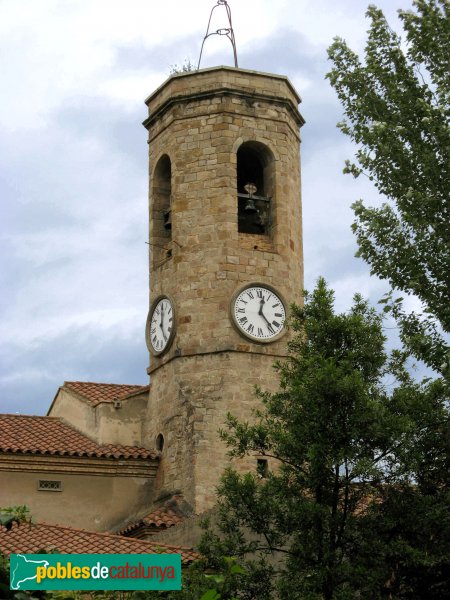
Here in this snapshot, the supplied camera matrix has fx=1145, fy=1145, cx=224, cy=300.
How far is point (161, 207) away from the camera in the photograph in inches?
1131

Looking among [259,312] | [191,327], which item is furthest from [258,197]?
[191,327]

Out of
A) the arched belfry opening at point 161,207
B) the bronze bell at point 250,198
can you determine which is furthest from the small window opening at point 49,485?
the bronze bell at point 250,198

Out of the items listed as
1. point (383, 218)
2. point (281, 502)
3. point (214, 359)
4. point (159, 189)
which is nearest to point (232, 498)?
point (281, 502)

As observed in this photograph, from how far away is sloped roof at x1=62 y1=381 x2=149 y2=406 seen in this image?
90.4 ft

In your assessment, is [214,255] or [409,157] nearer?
[409,157]

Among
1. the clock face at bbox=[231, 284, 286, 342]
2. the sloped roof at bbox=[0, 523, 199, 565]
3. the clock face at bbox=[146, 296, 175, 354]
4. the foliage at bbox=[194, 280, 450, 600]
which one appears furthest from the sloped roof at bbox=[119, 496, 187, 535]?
the foliage at bbox=[194, 280, 450, 600]

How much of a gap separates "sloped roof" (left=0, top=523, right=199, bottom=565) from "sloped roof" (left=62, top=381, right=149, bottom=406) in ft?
23.3

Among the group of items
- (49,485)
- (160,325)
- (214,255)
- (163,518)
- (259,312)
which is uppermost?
(214,255)

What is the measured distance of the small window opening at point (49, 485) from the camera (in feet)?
83.9

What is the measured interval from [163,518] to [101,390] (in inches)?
201

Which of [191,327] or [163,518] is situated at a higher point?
[191,327]

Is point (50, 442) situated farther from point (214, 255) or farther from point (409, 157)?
point (409, 157)

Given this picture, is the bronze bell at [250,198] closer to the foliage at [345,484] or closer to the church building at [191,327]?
the church building at [191,327]

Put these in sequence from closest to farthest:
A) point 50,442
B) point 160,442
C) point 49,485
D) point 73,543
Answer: point 73,543 → point 49,485 → point 50,442 → point 160,442
